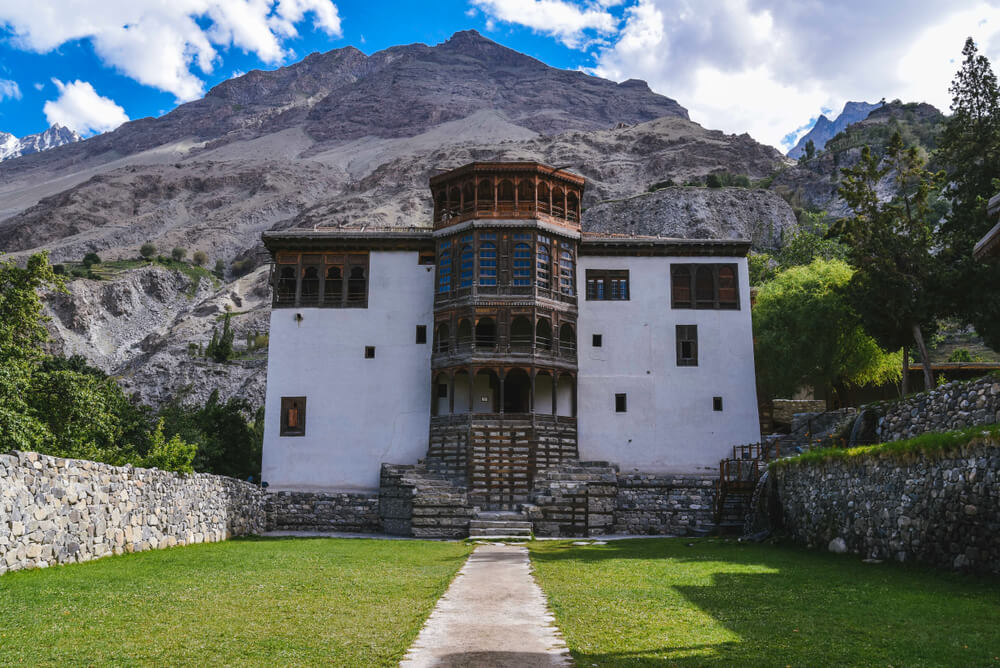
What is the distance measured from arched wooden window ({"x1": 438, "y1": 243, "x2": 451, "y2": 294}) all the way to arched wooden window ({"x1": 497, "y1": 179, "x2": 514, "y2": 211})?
2965 mm

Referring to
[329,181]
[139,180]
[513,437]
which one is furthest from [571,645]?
[139,180]

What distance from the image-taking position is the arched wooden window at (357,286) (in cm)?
3356

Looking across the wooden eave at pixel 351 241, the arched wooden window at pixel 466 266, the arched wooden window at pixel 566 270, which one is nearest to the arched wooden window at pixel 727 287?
the arched wooden window at pixel 566 270

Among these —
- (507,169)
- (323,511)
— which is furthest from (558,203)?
(323,511)

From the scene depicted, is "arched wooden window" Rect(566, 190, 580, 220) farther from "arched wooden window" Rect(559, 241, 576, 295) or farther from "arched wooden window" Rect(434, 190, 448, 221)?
"arched wooden window" Rect(434, 190, 448, 221)

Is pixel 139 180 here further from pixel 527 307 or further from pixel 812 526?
pixel 812 526

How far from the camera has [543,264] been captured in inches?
1277

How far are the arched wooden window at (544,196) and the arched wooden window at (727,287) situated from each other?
8277mm

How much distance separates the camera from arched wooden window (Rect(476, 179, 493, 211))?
33.0 m

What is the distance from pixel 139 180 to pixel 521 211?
436 ft

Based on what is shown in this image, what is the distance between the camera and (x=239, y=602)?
959 cm

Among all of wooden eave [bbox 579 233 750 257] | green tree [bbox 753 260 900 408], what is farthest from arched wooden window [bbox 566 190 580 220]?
green tree [bbox 753 260 900 408]

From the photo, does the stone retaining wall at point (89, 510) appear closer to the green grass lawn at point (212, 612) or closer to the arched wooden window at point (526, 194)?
the green grass lawn at point (212, 612)

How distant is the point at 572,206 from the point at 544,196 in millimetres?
1630
